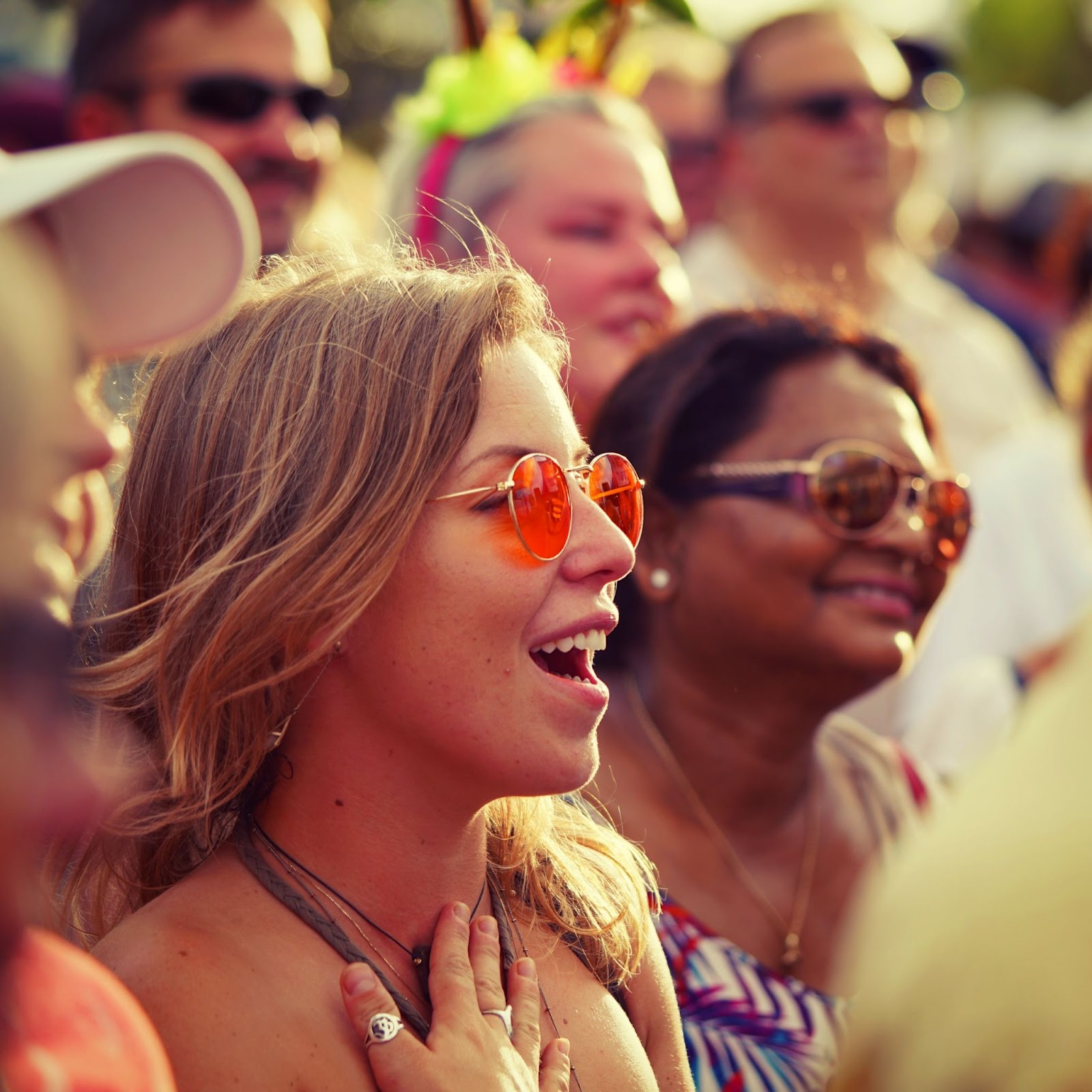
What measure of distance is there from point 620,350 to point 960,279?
17.4 ft

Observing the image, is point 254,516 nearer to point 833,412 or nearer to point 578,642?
point 578,642

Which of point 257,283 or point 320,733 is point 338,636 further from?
point 257,283

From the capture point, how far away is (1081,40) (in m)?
34.6

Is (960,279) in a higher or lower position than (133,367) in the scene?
lower

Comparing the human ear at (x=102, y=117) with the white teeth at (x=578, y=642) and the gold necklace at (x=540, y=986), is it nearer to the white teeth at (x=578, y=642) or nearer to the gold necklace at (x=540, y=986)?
the white teeth at (x=578, y=642)

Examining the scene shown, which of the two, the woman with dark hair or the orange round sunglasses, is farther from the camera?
the woman with dark hair

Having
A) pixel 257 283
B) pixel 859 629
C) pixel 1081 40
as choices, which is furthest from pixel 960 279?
pixel 1081 40

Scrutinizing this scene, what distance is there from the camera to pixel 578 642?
2119mm

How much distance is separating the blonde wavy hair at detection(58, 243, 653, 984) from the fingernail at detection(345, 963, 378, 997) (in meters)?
0.30

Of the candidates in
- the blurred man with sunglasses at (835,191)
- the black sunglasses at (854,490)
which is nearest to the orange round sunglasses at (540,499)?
the black sunglasses at (854,490)

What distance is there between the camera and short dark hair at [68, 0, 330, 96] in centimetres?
378

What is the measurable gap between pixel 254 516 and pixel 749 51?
158 inches

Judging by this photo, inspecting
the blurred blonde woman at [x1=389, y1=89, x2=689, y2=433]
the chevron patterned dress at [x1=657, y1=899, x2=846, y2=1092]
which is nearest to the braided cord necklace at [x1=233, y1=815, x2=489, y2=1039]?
the chevron patterned dress at [x1=657, y1=899, x2=846, y2=1092]

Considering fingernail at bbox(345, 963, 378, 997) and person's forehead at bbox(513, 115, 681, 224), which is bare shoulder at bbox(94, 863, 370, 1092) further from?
person's forehead at bbox(513, 115, 681, 224)
